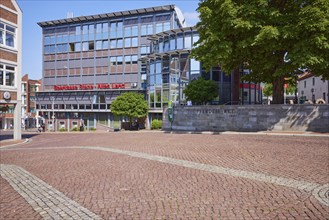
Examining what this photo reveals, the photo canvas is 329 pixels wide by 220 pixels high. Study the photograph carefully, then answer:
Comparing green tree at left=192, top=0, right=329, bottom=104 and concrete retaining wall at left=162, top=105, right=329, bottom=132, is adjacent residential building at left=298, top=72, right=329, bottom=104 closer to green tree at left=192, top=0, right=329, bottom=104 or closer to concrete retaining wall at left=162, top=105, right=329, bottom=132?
concrete retaining wall at left=162, top=105, right=329, bottom=132

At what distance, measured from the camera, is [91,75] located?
175 ft

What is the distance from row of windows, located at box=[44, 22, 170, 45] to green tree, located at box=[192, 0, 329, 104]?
28506 mm

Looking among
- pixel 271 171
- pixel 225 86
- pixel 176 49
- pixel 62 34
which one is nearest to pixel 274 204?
pixel 271 171

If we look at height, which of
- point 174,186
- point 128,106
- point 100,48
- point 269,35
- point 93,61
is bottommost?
point 174,186

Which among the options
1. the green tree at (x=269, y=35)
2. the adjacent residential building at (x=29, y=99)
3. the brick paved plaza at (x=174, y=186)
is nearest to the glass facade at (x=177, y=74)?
the green tree at (x=269, y=35)

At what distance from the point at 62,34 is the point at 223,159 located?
54042 millimetres

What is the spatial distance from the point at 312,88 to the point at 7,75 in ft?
129

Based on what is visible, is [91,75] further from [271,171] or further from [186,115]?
[271,171]

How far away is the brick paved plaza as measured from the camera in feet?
18.3

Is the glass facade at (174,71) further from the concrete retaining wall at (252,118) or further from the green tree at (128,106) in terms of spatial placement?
the concrete retaining wall at (252,118)

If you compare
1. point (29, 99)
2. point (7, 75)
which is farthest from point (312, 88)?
point (29, 99)

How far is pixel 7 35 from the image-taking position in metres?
23.5

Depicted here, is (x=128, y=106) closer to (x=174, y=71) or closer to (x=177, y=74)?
(x=174, y=71)

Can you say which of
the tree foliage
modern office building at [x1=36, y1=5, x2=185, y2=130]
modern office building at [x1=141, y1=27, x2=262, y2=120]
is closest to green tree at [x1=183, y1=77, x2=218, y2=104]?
modern office building at [x1=141, y1=27, x2=262, y2=120]
